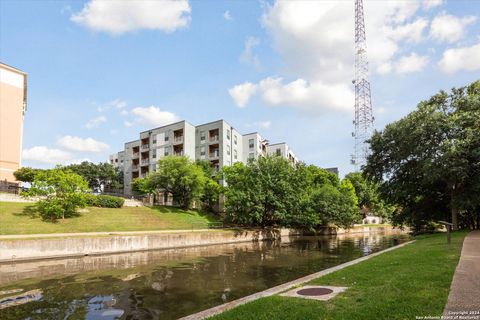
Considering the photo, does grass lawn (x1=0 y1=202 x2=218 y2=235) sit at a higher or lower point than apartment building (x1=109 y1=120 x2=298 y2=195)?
lower

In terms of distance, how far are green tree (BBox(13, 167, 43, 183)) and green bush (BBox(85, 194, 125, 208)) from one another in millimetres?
10566

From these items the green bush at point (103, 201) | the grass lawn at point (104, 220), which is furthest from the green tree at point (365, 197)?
the green bush at point (103, 201)

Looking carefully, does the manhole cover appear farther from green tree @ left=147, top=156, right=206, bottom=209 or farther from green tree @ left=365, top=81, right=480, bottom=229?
green tree @ left=147, top=156, right=206, bottom=209

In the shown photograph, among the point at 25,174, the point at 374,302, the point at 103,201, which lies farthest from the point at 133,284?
the point at 25,174

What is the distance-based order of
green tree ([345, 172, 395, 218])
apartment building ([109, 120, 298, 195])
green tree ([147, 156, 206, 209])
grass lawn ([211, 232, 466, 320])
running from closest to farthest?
grass lawn ([211, 232, 466, 320])
green tree ([147, 156, 206, 209])
apartment building ([109, 120, 298, 195])
green tree ([345, 172, 395, 218])

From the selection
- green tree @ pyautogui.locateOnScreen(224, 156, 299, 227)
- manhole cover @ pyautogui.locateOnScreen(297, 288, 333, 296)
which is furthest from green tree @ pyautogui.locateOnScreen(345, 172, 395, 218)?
manhole cover @ pyautogui.locateOnScreen(297, 288, 333, 296)

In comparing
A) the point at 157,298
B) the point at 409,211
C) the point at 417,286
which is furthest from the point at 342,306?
the point at 409,211

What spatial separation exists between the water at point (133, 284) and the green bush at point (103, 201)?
20.1m

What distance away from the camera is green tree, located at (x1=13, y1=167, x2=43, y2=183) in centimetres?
4622

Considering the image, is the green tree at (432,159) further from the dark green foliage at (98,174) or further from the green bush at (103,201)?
the dark green foliage at (98,174)

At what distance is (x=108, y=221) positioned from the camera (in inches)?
1455

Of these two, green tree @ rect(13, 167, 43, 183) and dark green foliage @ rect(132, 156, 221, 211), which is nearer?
green tree @ rect(13, 167, 43, 183)

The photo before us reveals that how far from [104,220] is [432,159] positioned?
33.2 m

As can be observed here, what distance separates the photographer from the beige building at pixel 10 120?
4822cm
